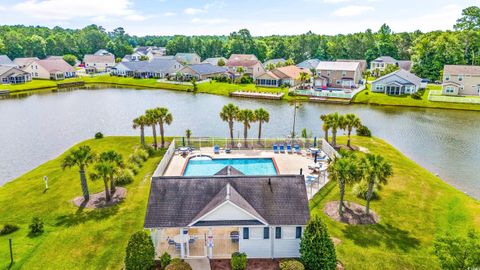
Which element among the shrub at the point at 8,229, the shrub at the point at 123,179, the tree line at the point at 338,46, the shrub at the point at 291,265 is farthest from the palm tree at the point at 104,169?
the tree line at the point at 338,46

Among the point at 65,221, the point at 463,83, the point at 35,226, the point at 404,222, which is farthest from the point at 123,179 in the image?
the point at 463,83

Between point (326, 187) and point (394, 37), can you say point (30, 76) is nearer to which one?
point (326, 187)

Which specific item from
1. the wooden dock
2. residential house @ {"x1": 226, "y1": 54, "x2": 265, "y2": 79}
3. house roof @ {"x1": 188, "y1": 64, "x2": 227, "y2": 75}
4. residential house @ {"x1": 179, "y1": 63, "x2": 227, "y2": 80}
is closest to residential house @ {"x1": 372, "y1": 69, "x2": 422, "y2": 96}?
the wooden dock

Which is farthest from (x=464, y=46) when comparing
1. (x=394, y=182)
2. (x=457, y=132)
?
(x=394, y=182)

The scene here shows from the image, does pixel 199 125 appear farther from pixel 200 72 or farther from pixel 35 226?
pixel 200 72

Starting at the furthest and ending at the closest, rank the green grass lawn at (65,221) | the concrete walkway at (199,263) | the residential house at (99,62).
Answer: the residential house at (99,62) < the green grass lawn at (65,221) < the concrete walkway at (199,263)

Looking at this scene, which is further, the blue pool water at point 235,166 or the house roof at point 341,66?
the house roof at point 341,66

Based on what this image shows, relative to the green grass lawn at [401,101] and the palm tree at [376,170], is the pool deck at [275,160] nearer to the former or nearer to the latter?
the palm tree at [376,170]
